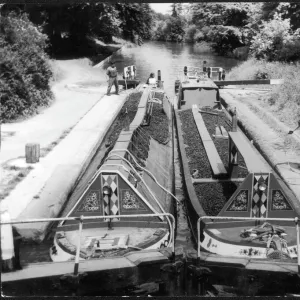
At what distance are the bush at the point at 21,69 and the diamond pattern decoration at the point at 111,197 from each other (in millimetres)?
10348

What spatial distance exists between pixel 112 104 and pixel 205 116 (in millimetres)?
6928

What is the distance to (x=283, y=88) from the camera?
2066cm

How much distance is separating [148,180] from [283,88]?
43.3ft

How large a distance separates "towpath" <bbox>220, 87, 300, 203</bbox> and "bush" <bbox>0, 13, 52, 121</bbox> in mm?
8636

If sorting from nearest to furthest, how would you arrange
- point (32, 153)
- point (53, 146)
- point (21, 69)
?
1. point (32, 153)
2. point (53, 146)
3. point (21, 69)

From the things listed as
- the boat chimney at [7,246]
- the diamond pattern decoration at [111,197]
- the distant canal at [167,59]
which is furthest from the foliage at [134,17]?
the boat chimney at [7,246]

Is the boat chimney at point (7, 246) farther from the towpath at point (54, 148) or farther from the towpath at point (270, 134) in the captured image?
the towpath at point (270, 134)

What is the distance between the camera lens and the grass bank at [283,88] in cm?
1862

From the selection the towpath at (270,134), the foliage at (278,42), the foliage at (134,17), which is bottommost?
the towpath at (270,134)

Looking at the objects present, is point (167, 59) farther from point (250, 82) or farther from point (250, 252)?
point (250, 252)

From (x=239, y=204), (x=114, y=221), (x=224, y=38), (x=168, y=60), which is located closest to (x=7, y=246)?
(x=114, y=221)

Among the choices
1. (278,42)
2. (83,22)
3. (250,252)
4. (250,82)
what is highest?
(83,22)

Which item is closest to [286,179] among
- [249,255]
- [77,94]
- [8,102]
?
[249,255]

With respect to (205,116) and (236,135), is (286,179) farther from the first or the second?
(205,116)
